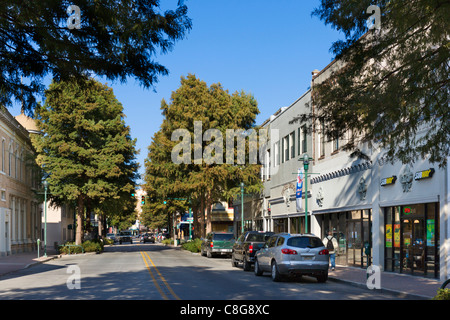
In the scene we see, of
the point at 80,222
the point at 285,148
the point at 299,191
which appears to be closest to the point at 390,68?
the point at 299,191

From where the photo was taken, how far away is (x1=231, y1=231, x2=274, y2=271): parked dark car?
26.5m

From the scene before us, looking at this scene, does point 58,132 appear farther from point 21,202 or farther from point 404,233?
point 404,233

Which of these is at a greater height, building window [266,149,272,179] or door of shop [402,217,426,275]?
building window [266,149,272,179]

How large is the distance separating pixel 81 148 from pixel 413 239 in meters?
32.1

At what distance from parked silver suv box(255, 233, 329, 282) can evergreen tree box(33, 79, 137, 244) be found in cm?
2962

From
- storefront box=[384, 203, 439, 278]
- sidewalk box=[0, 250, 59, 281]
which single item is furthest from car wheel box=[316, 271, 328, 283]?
sidewalk box=[0, 250, 59, 281]

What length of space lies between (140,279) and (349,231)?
12.9m

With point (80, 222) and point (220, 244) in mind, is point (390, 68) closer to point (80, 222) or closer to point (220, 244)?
point (220, 244)

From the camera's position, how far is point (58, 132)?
48.2 metres

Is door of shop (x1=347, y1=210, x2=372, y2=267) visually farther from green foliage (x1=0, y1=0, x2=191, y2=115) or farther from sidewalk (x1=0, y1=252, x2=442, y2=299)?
green foliage (x1=0, y1=0, x2=191, y2=115)

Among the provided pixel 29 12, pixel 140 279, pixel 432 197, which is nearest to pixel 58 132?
pixel 140 279

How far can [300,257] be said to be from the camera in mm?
20438

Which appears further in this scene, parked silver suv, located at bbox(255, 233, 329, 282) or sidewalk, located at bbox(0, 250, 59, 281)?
sidewalk, located at bbox(0, 250, 59, 281)


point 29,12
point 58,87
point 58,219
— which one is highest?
point 29,12
